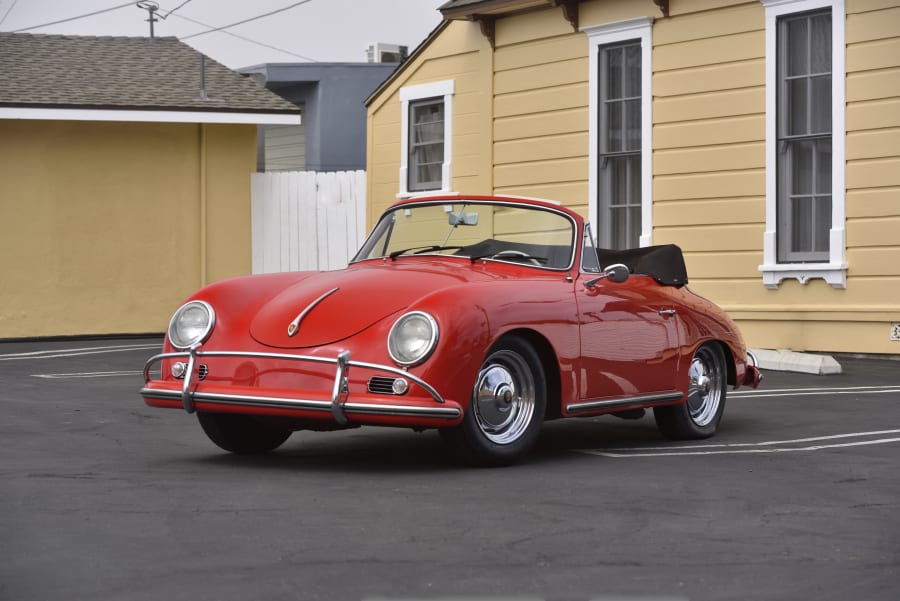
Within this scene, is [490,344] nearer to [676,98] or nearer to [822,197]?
[822,197]

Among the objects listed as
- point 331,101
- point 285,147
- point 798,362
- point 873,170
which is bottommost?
point 798,362

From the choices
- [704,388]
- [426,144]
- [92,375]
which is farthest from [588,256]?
[426,144]

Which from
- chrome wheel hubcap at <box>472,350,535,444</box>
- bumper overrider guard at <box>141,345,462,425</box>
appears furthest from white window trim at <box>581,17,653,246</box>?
bumper overrider guard at <box>141,345,462,425</box>

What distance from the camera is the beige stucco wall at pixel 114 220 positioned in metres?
19.0

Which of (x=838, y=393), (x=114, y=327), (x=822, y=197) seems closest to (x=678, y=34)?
(x=822, y=197)

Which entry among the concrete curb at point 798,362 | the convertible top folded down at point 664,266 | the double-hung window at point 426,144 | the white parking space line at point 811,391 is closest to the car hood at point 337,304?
the convertible top folded down at point 664,266

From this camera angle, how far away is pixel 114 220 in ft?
64.2

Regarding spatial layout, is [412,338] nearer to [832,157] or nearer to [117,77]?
[832,157]

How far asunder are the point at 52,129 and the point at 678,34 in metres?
8.41

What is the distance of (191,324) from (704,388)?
314 centimetres

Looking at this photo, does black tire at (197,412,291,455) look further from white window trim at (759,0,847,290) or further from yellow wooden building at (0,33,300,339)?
yellow wooden building at (0,33,300,339)

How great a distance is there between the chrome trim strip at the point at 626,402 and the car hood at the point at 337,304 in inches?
33.4

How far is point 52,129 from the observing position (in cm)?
1920

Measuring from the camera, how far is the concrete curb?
13.0 metres
